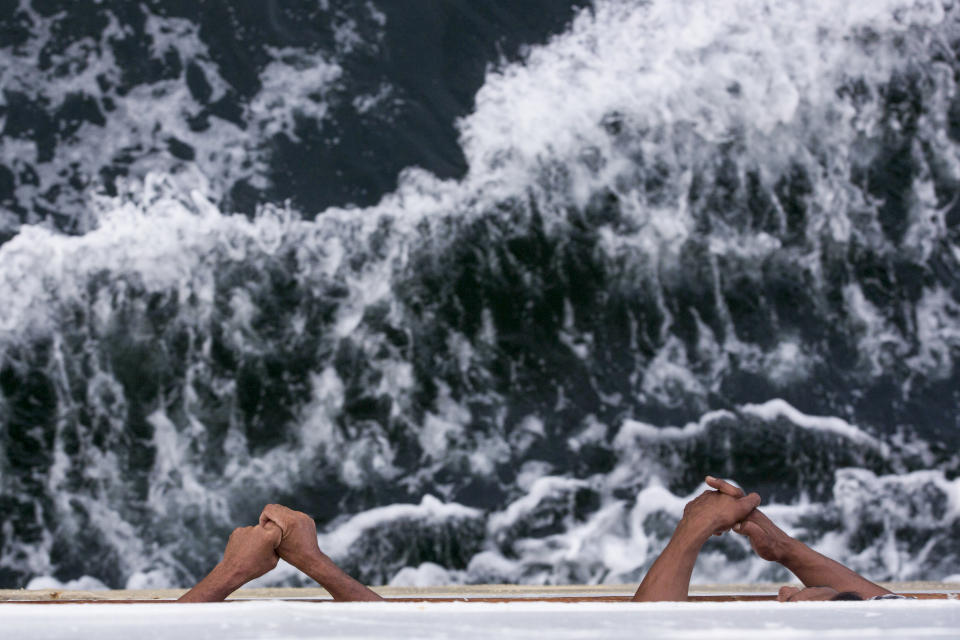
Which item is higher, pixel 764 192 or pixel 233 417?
pixel 764 192

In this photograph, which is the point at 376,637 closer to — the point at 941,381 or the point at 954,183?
the point at 941,381

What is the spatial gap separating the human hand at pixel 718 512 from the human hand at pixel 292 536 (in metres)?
1.30

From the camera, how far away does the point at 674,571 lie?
122 inches

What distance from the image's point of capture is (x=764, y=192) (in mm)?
5426

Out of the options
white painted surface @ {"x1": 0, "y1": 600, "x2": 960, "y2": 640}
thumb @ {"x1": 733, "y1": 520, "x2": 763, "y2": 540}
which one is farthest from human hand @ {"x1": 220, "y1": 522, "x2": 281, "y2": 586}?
thumb @ {"x1": 733, "y1": 520, "x2": 763, "y2": 540}

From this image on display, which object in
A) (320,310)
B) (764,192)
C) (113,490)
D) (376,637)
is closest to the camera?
(376,637)

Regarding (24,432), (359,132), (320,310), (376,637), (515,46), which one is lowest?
(376,637)

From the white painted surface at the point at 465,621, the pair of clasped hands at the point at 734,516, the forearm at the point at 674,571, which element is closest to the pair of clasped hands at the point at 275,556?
the white painted surface at the point at 465,621

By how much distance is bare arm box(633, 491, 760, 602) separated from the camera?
10.1ft

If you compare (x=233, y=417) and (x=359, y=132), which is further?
(x=359, y=132)

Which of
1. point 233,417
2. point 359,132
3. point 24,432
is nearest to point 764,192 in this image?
point 359,132

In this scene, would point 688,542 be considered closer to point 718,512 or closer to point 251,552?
point 718,512

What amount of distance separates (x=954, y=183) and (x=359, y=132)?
359cm

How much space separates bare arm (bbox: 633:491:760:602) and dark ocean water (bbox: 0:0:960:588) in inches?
63.8
